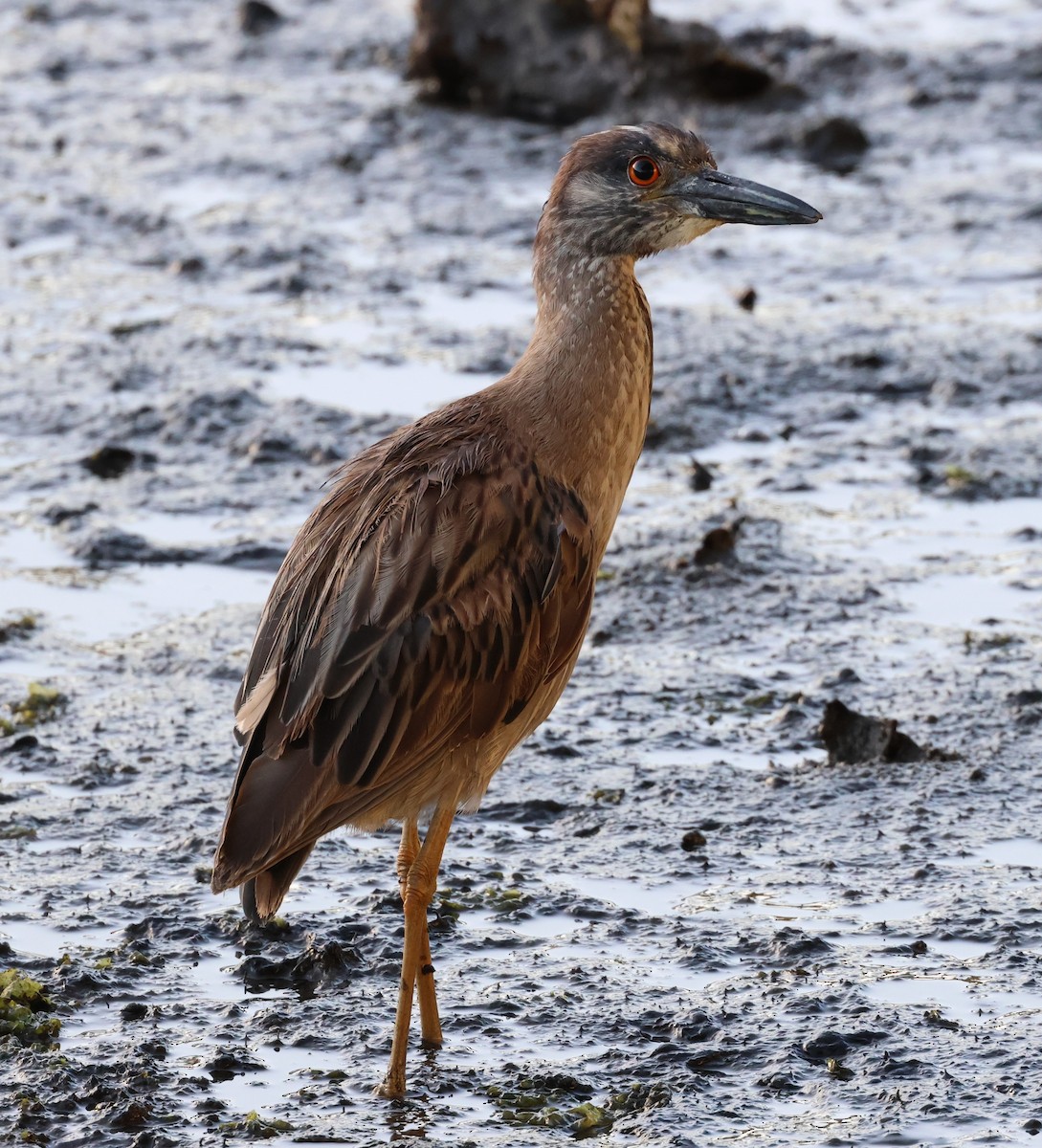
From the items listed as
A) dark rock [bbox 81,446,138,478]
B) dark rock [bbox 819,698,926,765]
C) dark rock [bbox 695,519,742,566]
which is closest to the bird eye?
dark rock [bbox 819,698,926,765]

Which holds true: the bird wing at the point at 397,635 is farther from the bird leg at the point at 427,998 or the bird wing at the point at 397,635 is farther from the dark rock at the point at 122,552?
the dark rock at the point at 122,552

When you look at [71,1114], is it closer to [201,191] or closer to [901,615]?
[901,615]

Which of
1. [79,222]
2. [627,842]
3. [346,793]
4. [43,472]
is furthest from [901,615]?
[79,222]

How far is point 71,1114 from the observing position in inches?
181

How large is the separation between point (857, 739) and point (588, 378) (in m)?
1.63

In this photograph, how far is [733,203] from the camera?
5617 millimetres

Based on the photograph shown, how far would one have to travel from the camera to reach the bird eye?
5559mm

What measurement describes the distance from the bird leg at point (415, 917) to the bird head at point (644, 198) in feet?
5.36

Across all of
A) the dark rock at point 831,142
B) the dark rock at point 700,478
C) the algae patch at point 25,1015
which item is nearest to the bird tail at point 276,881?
the algae patch at point 25,1015

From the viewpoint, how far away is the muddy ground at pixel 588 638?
486 cm

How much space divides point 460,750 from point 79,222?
6868 millimetres

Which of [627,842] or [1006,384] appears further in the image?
[1006,384]

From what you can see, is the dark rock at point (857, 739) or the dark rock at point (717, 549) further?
the dark rock at point (717, 549)

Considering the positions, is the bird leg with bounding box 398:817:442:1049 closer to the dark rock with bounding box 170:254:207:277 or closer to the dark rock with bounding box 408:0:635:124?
the dark rock with bounding box 170:254:207:277
